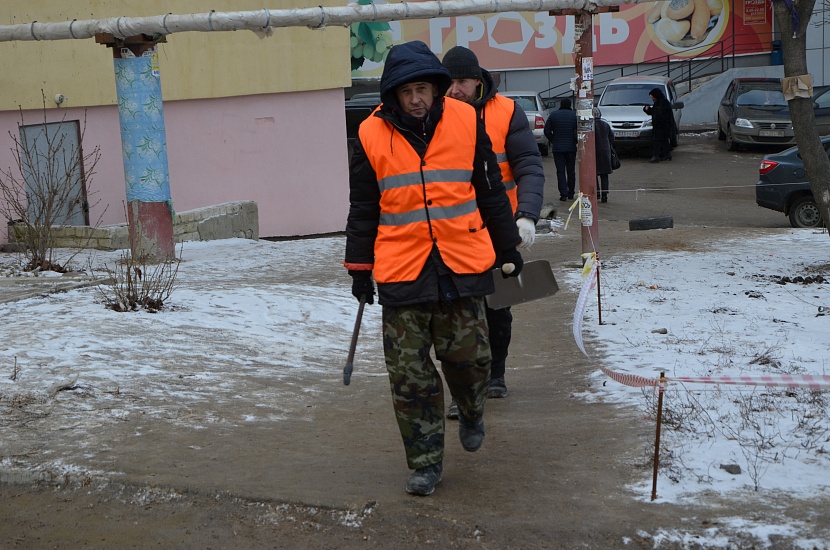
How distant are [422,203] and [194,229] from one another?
367 inches

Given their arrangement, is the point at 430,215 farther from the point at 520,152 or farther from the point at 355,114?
the point at 355,114

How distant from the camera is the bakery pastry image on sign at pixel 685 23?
31359 millimetres

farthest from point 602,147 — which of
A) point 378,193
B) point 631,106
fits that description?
point 378,193

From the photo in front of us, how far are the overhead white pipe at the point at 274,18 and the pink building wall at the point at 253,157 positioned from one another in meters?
4.06

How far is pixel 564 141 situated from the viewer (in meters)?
18.4

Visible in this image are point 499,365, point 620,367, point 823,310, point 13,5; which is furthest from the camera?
point 13,5

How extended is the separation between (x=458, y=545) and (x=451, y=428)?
1.60m

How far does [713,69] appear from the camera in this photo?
32.1 m

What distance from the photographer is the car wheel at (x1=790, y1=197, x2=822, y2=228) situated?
50.0ft

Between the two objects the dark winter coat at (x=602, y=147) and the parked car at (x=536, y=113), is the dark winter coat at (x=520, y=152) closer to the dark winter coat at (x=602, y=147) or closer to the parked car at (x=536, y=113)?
the dark winter coat at (x=602, y=147)

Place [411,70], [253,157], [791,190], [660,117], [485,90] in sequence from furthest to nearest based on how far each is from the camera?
[660,117]
[253,157]
[791,190]
[485,90]
[411,70]

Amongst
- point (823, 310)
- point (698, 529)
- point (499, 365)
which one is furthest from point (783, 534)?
point (823, 310)

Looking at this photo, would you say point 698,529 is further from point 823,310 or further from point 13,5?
point 13,5

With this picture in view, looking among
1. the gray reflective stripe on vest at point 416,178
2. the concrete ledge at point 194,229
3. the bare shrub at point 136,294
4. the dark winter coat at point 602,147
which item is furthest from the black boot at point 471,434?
the dark winter coat at point 602,147
